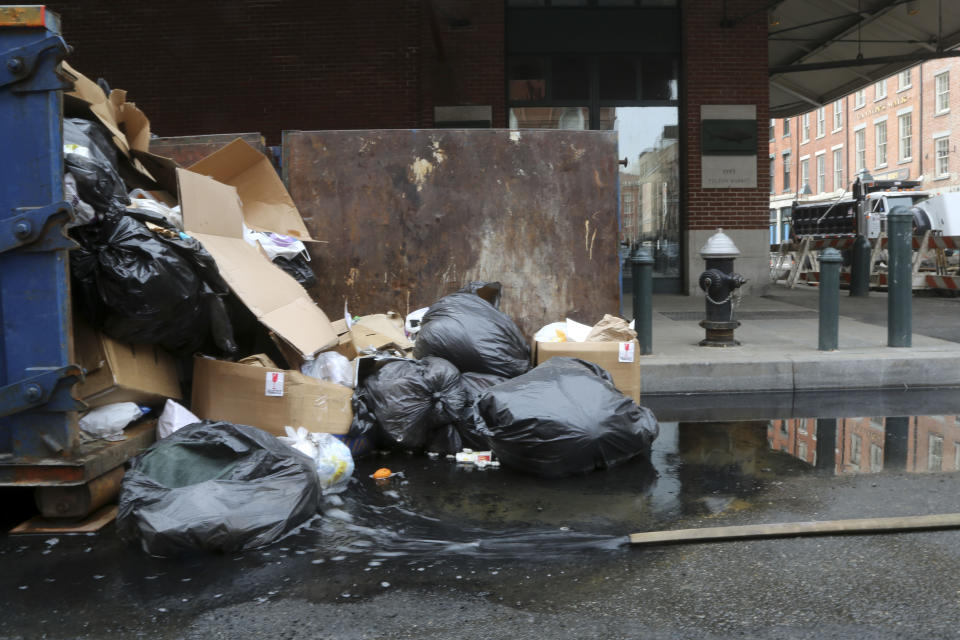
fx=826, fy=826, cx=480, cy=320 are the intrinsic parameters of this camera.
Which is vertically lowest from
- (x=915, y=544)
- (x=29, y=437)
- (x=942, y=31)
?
(x=915, y=544)

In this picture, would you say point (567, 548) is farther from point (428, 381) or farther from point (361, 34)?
point (361, 34)

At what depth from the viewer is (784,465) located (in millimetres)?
4176

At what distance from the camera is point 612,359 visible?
198 inches

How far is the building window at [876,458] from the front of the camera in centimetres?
409

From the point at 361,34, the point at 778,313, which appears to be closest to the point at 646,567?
the point at 778,313

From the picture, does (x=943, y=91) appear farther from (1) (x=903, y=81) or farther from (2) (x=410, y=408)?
(2) (x=410, y=408)

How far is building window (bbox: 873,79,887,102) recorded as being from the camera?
34.5 meters

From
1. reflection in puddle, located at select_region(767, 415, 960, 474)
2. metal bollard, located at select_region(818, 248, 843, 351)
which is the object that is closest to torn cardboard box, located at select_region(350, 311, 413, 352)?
reflection in puddle, located at select_region(767, 415, 960, 474)

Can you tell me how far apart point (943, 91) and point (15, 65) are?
112ft

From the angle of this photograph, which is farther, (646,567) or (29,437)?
(29,437)

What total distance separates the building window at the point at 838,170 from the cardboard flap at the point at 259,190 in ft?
124

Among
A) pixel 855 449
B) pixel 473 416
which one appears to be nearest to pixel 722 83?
pixel 855 449

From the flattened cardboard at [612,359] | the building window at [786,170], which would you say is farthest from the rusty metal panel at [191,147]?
the building window at [786,170]

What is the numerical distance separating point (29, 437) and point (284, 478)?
0.99m
